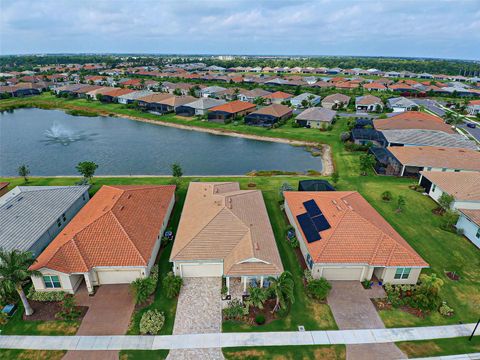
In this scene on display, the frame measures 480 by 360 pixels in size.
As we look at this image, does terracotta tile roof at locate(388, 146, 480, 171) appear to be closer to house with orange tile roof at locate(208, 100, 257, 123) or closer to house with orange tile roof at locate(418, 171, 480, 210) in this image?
house with orange tile roof at locate(418, 171, 480, 210)

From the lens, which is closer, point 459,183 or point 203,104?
point 459,183

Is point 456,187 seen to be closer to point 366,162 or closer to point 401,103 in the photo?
point 366,162

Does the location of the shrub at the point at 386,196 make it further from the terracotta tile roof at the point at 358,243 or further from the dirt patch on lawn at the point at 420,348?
the dirt patch on lawn at the point at 420,348

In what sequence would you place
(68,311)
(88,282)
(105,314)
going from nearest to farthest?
(68,311) < (105,314) < (88,282)

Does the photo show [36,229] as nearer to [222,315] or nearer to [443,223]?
[222,315]

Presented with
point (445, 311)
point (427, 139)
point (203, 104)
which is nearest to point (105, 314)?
point (445, 311)

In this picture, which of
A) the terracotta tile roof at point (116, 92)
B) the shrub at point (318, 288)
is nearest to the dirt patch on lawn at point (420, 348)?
the shrub at point (318, 288)
